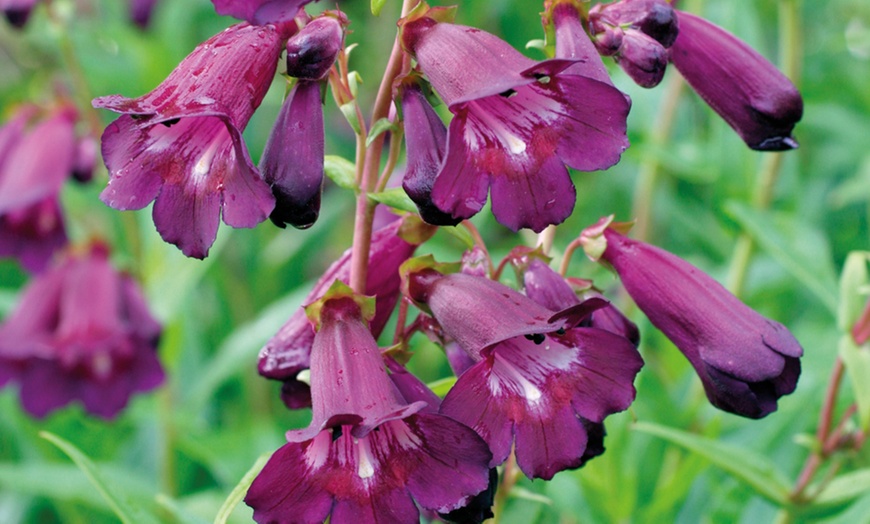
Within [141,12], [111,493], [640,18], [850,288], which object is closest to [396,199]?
[640,18]

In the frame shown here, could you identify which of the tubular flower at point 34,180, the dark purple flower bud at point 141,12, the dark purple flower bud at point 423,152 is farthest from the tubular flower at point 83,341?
the dark purple flower bud at point 423,152

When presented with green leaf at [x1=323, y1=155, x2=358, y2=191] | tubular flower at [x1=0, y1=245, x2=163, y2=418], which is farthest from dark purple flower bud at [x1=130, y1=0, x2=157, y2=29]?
green leaf at [x1=323, y1=155, x2=358, y2=191]

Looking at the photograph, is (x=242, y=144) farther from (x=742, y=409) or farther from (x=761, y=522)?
(x=761, y=522)

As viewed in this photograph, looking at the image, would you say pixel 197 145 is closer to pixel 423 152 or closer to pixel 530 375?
pixel 423 152

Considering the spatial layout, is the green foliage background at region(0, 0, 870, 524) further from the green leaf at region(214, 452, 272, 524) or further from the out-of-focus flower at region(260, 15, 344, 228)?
the out-of-focus flower at region(260, 15, 344, 228)

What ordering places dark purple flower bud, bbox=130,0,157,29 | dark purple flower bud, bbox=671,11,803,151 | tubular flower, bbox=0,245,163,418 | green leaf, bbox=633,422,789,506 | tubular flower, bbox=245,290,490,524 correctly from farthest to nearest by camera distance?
1. dark purple flower bud, bbox=130,0,157,29
2. tubular flower, bbox=0,245,163,418
3. green leaf, bbox=633,422,789,506
4. dark purple flower bud, bbox=671,11,803,151
5. tubular flower, bbox=245,290,490,524

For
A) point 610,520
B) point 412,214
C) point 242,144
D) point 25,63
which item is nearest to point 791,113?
point 412,214
